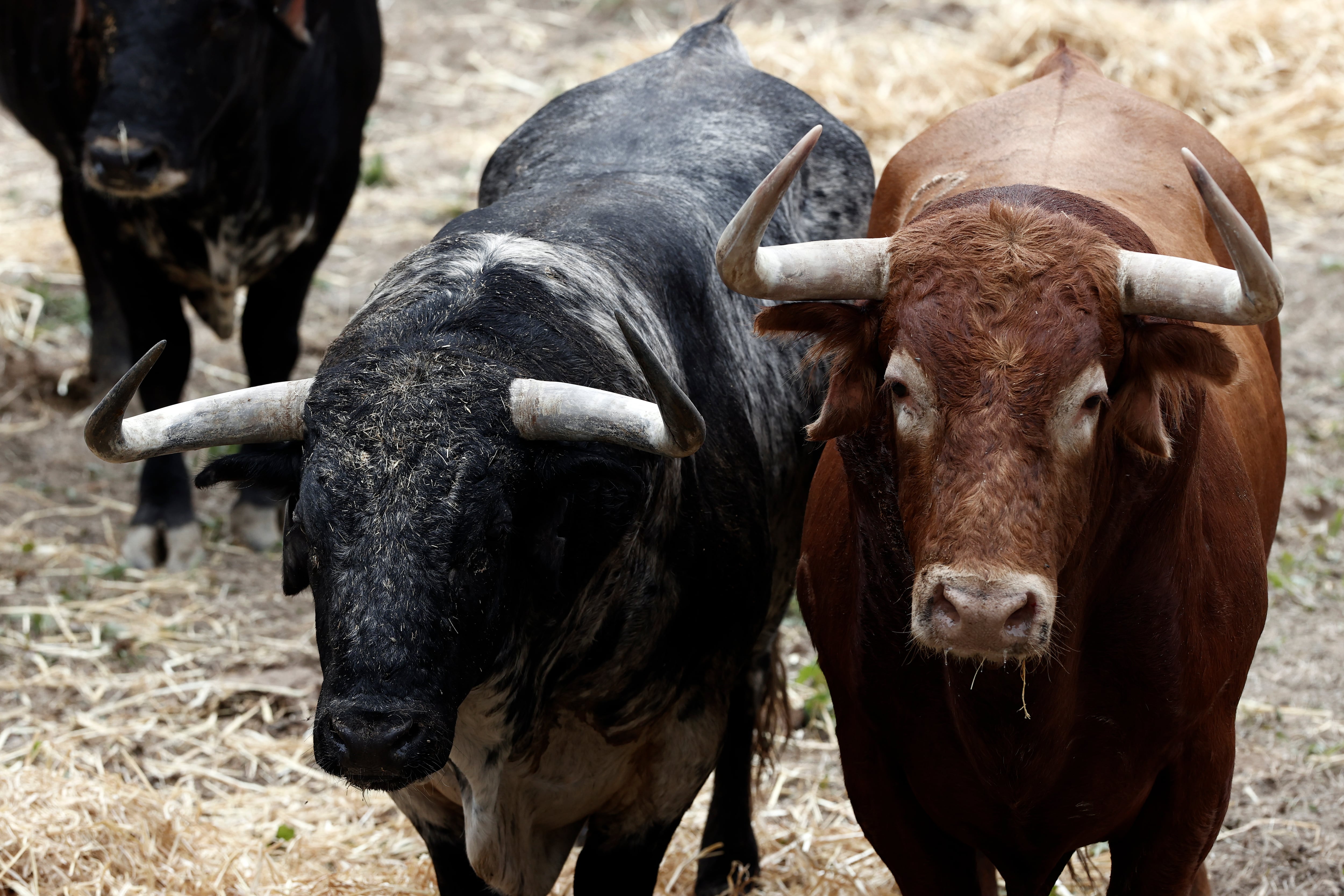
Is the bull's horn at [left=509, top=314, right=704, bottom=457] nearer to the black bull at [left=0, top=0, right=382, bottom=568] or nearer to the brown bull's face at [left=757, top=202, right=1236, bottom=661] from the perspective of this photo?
the brown bull's face at [left=757, top=202, right=1236, bottom=661]

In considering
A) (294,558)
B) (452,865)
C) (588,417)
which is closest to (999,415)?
(588,417)

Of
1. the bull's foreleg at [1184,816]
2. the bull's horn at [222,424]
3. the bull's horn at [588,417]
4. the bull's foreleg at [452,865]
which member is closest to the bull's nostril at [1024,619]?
the bull's horn at [588,417]

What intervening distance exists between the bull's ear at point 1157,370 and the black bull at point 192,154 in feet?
12.5

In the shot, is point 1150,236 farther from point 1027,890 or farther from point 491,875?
point 491,875

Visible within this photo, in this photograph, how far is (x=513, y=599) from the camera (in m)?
2.91

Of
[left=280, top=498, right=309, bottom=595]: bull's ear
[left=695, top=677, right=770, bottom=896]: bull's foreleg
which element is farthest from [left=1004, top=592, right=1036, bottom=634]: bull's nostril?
[left=695, top=677, right=770, bottom=896]: bull's foreleg

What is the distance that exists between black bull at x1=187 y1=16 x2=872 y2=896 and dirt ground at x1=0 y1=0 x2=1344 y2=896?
35.1 inches

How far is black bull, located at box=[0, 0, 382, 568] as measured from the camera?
5410 mm

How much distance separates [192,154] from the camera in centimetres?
552

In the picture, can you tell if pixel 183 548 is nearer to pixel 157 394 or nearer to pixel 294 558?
pixel 157 394

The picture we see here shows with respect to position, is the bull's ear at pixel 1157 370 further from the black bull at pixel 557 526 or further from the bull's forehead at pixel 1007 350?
the black bull at pixel 557 526

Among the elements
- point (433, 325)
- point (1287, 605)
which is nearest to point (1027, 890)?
point (433, 325)

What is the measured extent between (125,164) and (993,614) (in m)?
4.10

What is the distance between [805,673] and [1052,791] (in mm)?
2178
